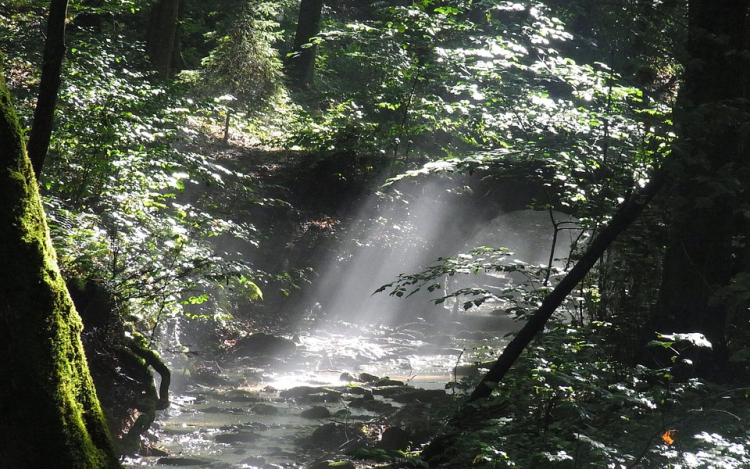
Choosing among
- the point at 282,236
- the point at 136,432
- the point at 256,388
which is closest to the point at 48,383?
the point at 136,432

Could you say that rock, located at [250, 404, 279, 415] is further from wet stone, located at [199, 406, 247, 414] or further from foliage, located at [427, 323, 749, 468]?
foliage, located at [427, 323, 749, 468]

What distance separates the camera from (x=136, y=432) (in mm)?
6113

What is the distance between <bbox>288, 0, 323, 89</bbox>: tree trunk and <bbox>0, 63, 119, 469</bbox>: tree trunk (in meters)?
15.0

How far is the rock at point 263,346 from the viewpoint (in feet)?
37.7

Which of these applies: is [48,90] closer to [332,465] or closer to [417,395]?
[332,465]

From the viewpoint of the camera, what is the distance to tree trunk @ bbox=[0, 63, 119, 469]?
194 centimetres

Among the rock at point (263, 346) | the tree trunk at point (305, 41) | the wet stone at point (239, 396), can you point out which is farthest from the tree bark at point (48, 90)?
the tree trunk at point (305, 41)

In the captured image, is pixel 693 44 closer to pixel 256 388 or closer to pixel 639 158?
pixel 639 158

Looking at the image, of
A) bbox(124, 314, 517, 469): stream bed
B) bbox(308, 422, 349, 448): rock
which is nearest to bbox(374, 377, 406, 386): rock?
bbox(124, 314, 517, 469): stream bed

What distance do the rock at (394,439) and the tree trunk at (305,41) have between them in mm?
12242

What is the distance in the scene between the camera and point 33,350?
2006 mm

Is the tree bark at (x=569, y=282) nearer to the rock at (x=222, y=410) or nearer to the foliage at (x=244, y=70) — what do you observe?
the rock at (x=222, y=410)

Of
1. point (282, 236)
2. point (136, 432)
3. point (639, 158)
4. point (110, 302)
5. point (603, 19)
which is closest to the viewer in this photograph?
point (603, 19)

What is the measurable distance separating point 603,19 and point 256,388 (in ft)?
25.8
